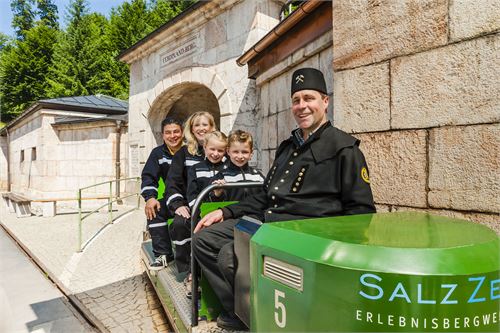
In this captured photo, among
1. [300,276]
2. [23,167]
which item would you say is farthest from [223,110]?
[23,167]

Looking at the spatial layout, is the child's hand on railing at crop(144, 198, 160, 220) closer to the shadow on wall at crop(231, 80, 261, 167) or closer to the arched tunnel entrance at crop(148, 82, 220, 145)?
the shadow on wall at crop(231, 80, 261, 167)

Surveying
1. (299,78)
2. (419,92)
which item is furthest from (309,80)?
(419,92)

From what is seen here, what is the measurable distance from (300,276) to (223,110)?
642 centimetres

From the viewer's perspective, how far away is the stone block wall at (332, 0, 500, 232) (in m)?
1.85

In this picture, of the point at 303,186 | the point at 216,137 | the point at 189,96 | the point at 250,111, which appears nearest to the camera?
the point at 303,186

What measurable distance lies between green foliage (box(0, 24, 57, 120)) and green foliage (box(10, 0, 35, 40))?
1.95m

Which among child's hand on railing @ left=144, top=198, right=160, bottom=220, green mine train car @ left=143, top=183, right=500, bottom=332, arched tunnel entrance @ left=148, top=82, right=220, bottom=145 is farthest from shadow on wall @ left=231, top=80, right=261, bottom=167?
green mine train car @ left=143, top=183, right=500, bottom=332

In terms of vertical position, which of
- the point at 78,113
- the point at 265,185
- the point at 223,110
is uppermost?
the point at 78,113

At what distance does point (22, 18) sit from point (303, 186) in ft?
129

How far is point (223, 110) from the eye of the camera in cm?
715

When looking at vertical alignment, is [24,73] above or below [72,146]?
above

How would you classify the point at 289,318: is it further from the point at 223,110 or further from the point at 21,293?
the point at 223,110

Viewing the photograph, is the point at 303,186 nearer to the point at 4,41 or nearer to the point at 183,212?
the point at 183,212

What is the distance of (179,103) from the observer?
1078 centimetres
